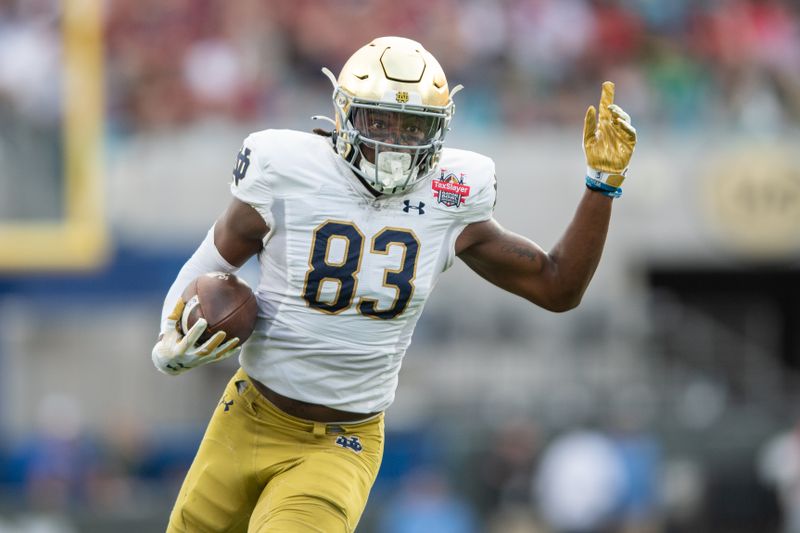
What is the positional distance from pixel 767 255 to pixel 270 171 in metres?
9.67

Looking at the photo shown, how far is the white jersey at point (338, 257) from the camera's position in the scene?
167 inches

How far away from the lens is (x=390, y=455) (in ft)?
35.4

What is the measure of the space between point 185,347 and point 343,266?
52 centimetres

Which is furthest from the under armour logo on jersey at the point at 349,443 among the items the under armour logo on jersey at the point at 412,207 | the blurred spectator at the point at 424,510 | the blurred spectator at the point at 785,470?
the blurred spectator at the point at 785,470

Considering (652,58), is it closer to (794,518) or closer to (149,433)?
(794,518)

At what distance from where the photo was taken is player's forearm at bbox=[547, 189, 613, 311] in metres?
4.45

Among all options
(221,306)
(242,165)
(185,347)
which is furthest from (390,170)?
(185,347)

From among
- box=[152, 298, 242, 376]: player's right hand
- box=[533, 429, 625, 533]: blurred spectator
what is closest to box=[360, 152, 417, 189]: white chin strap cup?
box=[152, 298, 242, 376]: player's right hand

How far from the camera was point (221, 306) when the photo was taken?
4.20 m

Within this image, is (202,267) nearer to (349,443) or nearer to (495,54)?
(349,443)

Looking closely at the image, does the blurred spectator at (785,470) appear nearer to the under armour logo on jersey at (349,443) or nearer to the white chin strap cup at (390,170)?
the under armour logo on jersey at (349,443)

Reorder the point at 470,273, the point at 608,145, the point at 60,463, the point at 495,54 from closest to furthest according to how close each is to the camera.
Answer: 1. the point at 608,145
2. the point at 60,463
3. the point at 470,273
4. the point at 495,54

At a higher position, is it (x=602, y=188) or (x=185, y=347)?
(x=602, y=188)

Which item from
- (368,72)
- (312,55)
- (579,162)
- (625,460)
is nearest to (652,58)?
(579,162)
